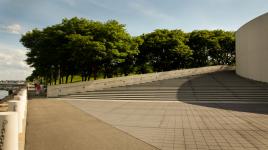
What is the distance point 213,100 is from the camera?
19.8 m

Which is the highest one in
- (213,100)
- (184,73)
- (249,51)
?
(249,51)

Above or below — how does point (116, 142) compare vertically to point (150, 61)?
below

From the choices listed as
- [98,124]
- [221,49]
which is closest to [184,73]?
[221,49]

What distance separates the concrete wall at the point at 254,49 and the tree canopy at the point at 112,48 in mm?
13275

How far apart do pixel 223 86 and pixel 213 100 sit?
5.08 meters

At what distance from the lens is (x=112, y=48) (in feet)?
90.8

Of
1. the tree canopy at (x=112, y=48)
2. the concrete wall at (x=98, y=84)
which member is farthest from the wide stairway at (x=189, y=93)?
the tree canopy at (x=112, y=48)

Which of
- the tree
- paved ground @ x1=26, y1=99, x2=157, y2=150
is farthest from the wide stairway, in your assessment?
the tree

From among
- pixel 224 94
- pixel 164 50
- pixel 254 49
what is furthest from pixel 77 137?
pixel 164 50

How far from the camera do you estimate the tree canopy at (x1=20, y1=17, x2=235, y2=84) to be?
90.1ft

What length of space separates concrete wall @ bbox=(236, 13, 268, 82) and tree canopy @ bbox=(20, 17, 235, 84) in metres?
13.3

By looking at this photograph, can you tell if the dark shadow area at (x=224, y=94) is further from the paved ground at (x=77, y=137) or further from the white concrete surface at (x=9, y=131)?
the white concrete surface at (x=9, y=131)

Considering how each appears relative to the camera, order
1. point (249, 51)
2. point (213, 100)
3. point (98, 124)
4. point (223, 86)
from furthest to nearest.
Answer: point (249, 51)
point (223, 86)
point (213, 100)
point (98, 124)

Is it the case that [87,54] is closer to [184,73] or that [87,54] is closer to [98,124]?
[184,73]
